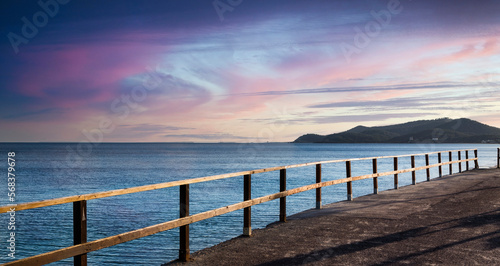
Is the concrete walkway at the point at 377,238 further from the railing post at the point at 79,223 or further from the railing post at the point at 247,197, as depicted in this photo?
the railing post at the point at 79,223

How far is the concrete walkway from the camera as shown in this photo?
256 inches

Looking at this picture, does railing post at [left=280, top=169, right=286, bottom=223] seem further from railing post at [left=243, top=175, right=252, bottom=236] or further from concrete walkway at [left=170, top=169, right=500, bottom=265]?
railing post at [left=243, top=175, right=252, bottom=236]

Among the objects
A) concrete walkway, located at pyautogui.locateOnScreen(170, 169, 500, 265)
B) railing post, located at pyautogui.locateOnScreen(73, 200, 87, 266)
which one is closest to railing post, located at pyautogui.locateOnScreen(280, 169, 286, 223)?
concrete walkway, located at pyautogui.locateOnScreen(170, 169, 500, 265)

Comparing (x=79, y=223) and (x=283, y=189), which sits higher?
(x=79, y=223)

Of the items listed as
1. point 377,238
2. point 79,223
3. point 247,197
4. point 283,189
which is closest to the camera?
point 79,223

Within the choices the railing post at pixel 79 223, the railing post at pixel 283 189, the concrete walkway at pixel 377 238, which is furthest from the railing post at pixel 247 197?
the railing post at pixel 79 223

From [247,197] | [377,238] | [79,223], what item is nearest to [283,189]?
[247,197]

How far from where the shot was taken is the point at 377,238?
7879mm

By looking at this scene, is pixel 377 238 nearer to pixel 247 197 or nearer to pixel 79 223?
pixel 247 197

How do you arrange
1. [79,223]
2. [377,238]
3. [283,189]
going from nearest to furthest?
[79,223] < [377,238] < [283,189]

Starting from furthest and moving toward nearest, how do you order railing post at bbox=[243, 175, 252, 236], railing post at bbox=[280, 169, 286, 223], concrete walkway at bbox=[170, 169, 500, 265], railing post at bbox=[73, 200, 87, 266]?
railing post at bbox=[280, 169, 286, 223]
railing post at bbox=[243, 175, 252, 236]
concrete walkway at bbox=[170, 169, 500, 265]
railing post at bbox=[73, 200, 87, 266]

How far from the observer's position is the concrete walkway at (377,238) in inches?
256

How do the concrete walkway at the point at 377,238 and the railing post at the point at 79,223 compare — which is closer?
the railing post at the point at 79,223

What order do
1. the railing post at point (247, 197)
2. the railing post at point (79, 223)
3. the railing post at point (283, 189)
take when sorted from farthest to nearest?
the railing post at point (283, 189) < the railing post at point (247, 197) < the railing post at point (79, 223)
